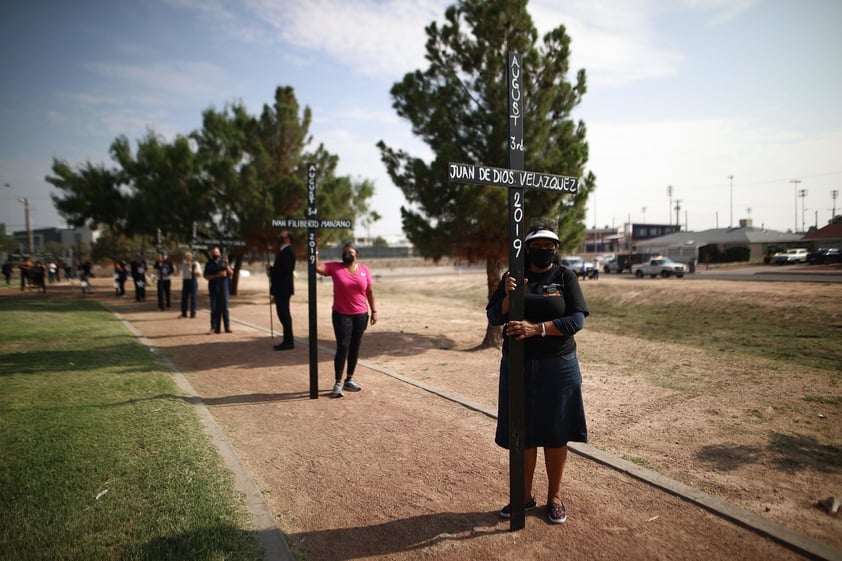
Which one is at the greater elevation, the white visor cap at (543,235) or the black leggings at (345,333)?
the white visor cap at (543,235)

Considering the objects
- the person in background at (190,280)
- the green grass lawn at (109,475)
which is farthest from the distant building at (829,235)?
the person in background at (190,280)

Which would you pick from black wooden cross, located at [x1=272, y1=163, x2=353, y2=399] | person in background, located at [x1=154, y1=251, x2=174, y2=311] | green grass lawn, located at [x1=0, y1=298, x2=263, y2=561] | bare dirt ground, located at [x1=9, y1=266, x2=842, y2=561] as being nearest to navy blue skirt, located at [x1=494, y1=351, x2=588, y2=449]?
bare dirt ground, located at [x1=9, y1=266, x2=842, y2=561]

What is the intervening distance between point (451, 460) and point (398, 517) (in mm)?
1017

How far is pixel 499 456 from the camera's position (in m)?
4.41

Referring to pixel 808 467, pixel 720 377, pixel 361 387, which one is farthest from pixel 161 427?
pixel 720 377

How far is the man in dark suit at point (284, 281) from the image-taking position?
32.1 feet

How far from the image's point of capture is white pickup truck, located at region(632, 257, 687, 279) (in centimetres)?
3092

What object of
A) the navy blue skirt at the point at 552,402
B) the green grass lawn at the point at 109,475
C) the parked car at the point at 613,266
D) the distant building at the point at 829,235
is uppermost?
the distant building at the point at 829,235

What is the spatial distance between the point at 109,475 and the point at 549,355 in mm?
3609

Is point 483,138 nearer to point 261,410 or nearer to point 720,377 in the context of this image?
point 720,377

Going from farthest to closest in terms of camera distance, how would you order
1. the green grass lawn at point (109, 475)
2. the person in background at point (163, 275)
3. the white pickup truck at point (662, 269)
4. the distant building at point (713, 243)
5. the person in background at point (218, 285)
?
the distant building at point (713, 243) < the white pickup truck at point (662, 269) < the person in background at point (163, 275) < the person in background at point (218, 285) < the green grass lawn at point (109, 475)

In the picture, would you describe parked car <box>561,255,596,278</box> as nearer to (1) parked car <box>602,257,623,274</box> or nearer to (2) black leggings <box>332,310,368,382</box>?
(1) parked car <box>602,257,623,274</box>

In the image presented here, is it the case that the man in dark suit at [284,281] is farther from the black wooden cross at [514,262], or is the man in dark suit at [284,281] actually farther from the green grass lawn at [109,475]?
the black wooden cross at [514,262]

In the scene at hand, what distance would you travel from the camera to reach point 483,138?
34.0 feet
